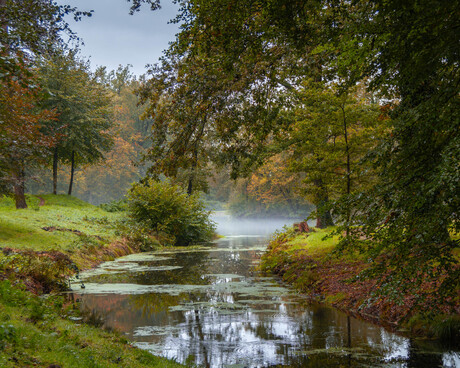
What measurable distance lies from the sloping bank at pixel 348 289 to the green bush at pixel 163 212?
9.55 metres

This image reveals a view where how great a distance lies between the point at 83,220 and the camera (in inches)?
878

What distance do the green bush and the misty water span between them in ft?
40.6

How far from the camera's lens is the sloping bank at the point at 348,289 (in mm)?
6133

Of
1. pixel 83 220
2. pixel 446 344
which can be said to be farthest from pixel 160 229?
pixel 446 344

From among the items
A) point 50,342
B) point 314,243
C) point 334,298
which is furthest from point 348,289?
point 50,342

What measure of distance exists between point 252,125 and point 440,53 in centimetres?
604

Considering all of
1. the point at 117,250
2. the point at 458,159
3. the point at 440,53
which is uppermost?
the point at 440,53

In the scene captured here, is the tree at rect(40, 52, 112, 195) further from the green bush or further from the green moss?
the green moss

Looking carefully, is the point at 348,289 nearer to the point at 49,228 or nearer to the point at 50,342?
the point at 50,342

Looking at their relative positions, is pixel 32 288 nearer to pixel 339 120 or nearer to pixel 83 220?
pixel 339 120

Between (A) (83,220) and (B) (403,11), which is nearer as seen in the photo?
(B) (403,11)

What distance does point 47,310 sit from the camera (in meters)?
6.18

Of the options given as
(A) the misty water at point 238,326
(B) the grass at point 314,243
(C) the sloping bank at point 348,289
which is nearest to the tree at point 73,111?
(B) the grass at point 314,243

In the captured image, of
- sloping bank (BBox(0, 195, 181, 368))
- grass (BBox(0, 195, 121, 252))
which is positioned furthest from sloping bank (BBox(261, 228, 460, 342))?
grass (BBox(0, 195, 121, 252))
